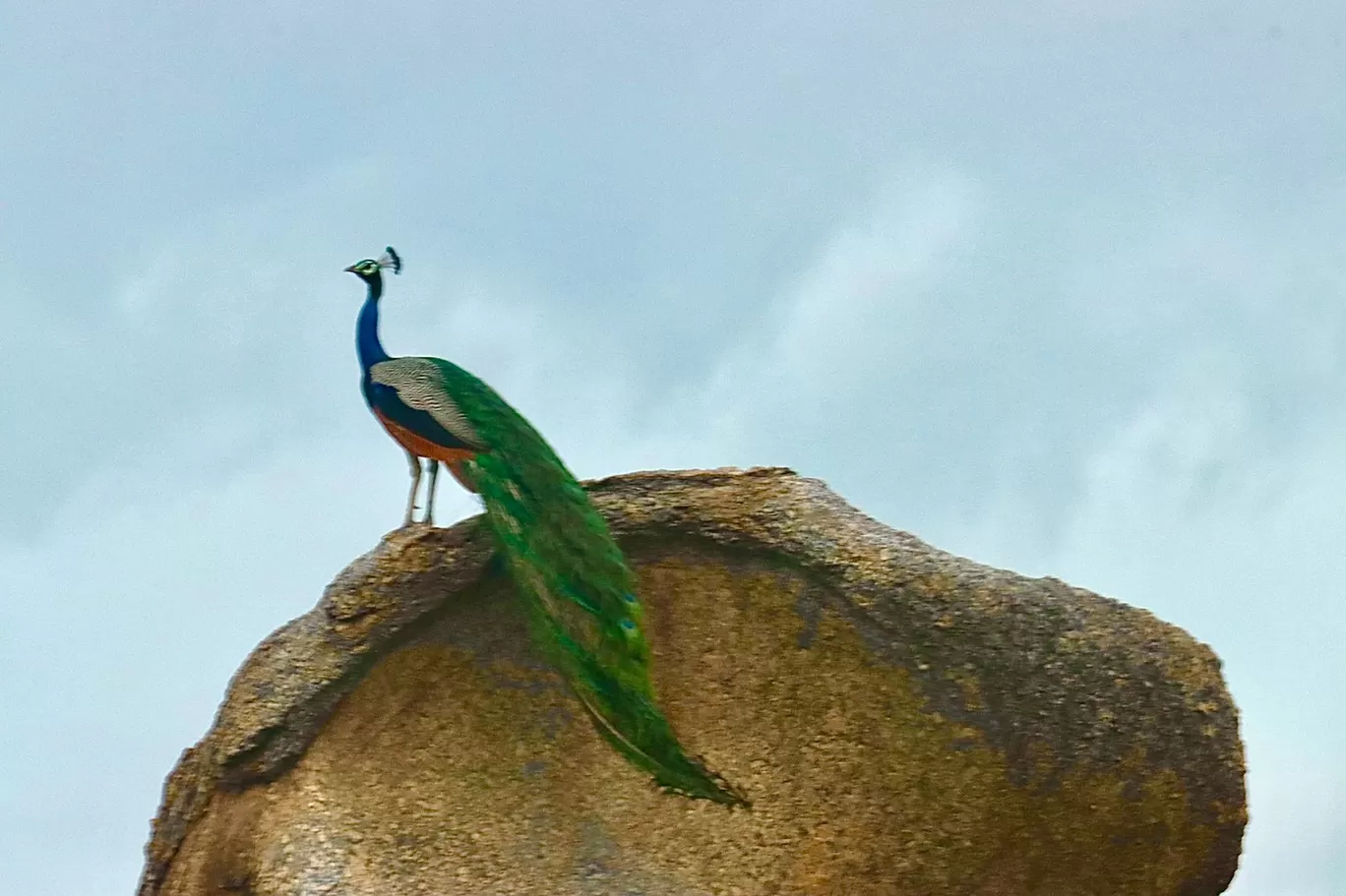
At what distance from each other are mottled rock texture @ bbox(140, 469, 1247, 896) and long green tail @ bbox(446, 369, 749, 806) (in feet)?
0.44

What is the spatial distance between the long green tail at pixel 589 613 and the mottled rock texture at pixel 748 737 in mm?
135

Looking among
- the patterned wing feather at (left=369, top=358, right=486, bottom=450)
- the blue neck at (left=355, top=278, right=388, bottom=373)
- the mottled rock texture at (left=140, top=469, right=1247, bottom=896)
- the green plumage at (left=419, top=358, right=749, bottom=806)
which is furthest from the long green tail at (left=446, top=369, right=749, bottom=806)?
the blue neck at (left=355, top=278, right=388, bottom=373)

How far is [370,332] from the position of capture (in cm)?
917

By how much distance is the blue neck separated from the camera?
29.7 feet

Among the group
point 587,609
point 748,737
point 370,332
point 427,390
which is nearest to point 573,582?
point 587,609

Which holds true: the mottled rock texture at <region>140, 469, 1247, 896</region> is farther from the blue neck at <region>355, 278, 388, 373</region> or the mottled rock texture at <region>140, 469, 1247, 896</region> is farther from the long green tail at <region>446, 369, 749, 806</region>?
the blue neck at <region>355, 278, 388, 373</region>

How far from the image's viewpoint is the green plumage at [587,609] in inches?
319

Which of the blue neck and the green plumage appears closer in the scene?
the green plumage

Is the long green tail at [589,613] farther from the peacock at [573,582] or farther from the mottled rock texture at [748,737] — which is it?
the mottled rock texture at [748,737]

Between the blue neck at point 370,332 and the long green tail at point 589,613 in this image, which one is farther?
the blue neck at point 370,332

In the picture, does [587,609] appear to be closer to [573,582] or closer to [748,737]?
[573,582]

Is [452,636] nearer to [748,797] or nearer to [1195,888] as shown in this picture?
[748,797]

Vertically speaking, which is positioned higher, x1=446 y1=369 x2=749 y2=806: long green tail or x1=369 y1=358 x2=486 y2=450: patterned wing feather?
x1=369 y1=358 x2=486 y2=450: patterned wing feather

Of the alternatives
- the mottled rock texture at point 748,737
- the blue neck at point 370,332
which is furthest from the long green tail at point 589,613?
the blue neck at point 370,332
